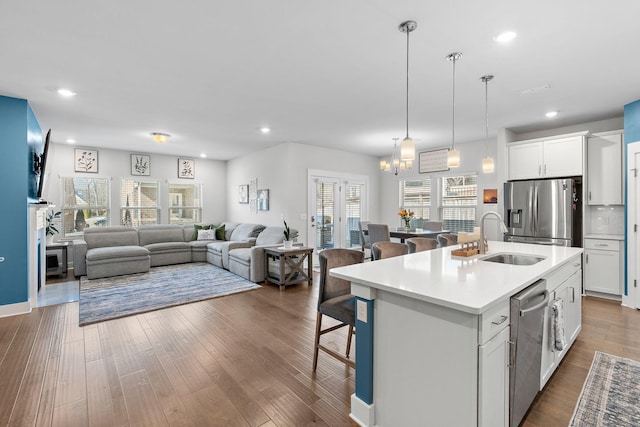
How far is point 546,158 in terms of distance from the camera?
4.76 metres

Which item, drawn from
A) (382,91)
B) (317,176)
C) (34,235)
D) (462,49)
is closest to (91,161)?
(34,235)

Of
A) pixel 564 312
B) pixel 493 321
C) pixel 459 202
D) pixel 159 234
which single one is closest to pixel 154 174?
pixel 159 234

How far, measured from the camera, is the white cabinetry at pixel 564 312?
211 centimetres

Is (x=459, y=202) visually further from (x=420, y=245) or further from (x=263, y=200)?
(x=263, y=200)

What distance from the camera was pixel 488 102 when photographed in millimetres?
3928

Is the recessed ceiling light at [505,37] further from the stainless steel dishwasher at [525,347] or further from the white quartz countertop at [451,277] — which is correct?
the stainless steel dishwasher at [525,347]

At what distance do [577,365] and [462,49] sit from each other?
9.41ft

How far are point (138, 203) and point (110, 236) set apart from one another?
4.04 ft

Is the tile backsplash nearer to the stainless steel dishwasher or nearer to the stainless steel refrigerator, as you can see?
the stainless steel refrigerator

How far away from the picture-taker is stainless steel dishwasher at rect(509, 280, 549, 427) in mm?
1622

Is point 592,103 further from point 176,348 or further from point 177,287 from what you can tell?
point 177,287

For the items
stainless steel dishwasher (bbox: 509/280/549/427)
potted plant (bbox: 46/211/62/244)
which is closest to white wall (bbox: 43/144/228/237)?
potted plant (bbox: 46/211/62/244)

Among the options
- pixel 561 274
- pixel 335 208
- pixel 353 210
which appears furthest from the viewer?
pixel 353 210

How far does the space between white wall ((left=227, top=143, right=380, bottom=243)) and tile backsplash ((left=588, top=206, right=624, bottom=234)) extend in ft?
14.3
